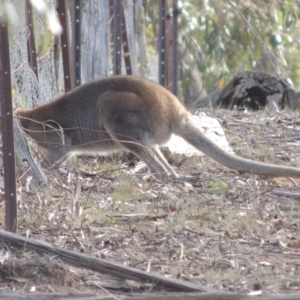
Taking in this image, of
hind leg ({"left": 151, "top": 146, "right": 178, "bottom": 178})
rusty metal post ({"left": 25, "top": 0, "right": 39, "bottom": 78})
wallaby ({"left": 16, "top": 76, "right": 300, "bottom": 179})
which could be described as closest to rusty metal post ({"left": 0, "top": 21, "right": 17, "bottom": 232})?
wallaby ({"left": 16, "top": 76, "right": 300, "bottom": 179})

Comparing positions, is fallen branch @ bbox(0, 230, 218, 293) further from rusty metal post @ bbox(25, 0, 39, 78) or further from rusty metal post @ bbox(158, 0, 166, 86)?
rusty metal post @ bbox(158, 0, 166, 86)

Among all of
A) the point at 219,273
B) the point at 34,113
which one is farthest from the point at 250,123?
the point at 219,273

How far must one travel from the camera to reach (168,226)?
17.4 feet

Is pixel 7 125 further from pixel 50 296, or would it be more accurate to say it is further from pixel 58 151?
pixel 58 151

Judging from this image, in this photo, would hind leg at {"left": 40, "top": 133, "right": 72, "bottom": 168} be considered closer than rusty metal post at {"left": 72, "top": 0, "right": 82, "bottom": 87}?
Yes

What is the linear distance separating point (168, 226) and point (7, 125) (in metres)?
1.24

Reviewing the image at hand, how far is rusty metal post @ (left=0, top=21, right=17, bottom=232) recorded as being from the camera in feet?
15.3

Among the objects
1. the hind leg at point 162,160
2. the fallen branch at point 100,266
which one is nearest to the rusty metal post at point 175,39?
the hind leg at point 162,160

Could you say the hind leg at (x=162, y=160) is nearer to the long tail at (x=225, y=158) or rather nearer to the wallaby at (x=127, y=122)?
the wallaby at (x=127, y=122)

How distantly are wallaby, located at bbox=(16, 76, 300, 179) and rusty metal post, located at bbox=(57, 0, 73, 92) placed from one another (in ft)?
2.25

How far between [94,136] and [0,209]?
2.19 m

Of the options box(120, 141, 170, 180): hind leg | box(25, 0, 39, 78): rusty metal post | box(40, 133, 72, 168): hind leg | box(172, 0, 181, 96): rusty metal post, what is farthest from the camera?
box(172, 0, 181, 96): rusty metal post

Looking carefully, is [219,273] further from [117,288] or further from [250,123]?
[250,123]

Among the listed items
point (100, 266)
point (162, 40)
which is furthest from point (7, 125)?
point (162, 40)
